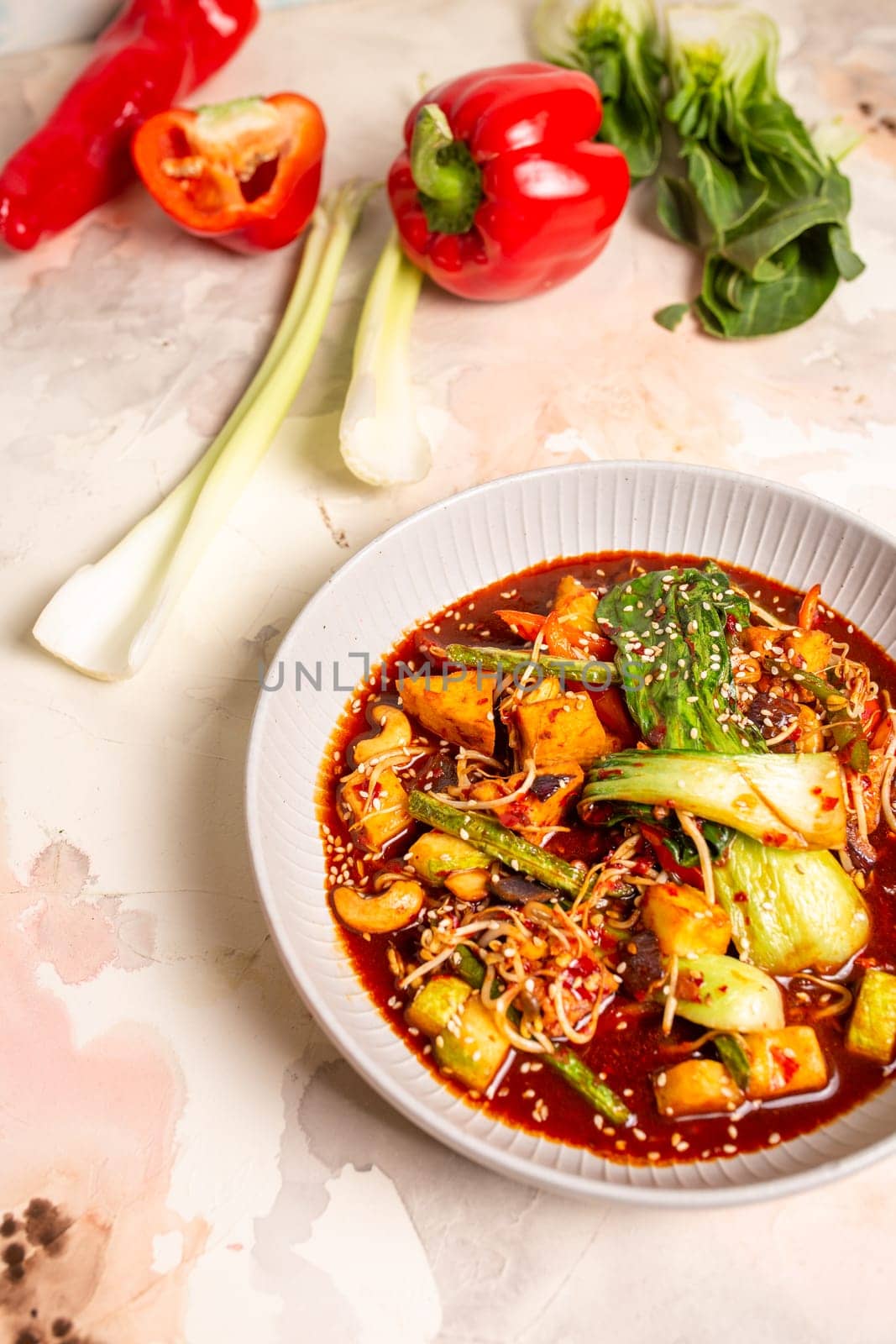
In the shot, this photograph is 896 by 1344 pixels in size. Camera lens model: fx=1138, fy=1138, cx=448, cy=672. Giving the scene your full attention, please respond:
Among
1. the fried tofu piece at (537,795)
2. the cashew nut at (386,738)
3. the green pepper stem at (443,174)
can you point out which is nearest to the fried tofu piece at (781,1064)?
the fried tofu piece at (537,795)

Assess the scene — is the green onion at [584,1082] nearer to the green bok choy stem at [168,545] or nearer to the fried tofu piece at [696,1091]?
the fried tofu piece at [696,1091]

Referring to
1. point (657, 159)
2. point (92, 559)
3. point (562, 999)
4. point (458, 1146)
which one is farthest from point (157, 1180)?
point (657, 159)

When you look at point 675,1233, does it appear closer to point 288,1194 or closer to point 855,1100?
point 855,1100

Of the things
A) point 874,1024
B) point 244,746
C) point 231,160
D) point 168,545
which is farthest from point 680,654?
point 231,160

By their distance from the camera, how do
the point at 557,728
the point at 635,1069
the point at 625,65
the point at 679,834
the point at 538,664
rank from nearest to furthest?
1. the point at 635,1069
2. the point at 679,834
3. the point at 557,728
4. the point at 538,664
5. the point at 625,65

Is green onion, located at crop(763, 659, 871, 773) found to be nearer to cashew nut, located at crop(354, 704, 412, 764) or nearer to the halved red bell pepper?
cashew nut, located at crop(354, 704, 412, 764)

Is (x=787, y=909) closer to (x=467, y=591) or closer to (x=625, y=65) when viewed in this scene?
(x=467, y=591)
